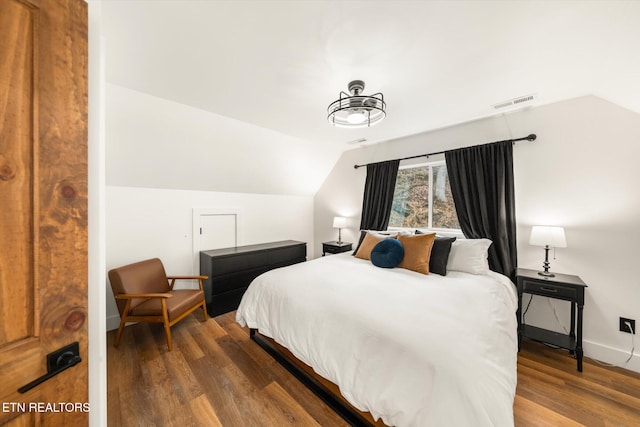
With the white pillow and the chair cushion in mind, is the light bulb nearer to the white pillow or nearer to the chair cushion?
the white pillow

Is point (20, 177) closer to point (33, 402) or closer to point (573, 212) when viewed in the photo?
point (33, 402)

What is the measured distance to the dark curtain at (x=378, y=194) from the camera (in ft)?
11.9

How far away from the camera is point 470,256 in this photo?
2.48 meters

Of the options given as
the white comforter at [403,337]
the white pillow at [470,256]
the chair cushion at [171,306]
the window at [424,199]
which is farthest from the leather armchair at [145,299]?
the window at [424,199]

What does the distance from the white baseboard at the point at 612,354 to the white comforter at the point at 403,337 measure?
77 cm

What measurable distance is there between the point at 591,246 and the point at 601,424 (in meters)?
1.48

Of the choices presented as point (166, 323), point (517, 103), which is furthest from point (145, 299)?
point (517, 103)

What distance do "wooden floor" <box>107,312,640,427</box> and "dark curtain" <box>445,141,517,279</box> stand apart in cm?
95

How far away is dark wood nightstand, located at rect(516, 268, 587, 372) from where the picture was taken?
6.66ft

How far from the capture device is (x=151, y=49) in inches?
62.7

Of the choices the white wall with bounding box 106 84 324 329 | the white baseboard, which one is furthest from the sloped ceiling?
the white baseboard

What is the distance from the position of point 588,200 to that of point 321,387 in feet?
9.73

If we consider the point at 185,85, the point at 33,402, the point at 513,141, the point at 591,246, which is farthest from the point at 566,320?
the point at 185,85

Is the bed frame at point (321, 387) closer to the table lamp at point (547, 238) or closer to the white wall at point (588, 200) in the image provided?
the table lamp at point (547, 238)
